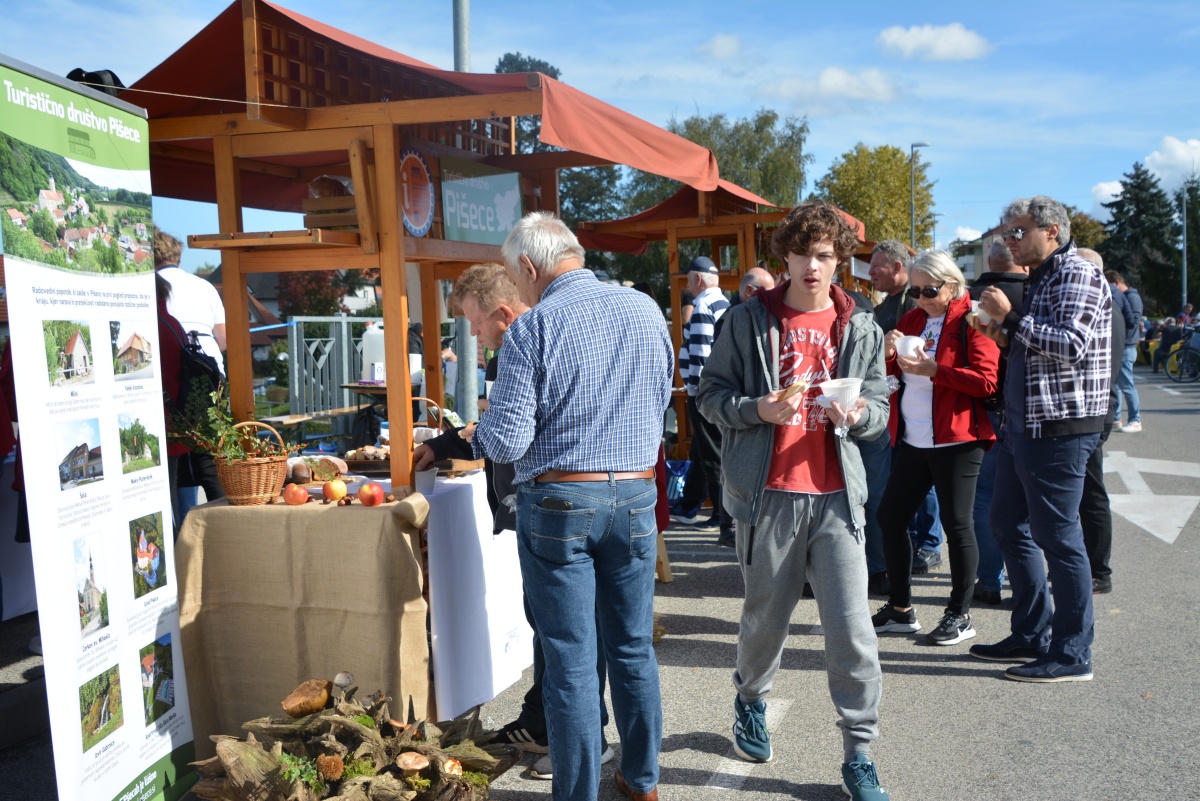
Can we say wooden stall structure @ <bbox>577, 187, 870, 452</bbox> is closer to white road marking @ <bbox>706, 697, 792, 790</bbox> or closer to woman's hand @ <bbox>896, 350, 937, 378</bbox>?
woman's hand @ <bbox>896, 350, 937, 378</bbox>

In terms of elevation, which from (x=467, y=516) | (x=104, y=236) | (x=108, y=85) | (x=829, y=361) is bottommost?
(x=467, y=516)

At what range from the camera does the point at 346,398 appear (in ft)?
45.7

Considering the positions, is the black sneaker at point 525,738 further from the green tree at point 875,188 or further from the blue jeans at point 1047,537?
the green tree at point 875,188

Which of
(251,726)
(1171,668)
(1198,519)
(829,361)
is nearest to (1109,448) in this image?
(1198,519)

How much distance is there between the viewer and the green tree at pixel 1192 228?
47841mm

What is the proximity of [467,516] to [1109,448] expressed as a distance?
9868 mm

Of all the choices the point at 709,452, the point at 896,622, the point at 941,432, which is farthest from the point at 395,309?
the point at 709,452

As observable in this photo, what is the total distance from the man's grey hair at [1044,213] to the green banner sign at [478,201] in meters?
2.17

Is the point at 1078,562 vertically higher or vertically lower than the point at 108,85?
lower

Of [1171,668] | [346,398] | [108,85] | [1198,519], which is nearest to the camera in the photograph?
[108,85]

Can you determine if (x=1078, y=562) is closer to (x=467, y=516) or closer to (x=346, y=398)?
(x=467, y=516)

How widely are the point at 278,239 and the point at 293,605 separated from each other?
137cm

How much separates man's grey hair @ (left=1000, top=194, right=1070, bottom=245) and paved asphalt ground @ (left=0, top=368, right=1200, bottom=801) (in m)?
1.92

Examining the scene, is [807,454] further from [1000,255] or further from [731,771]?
[1000,255]
